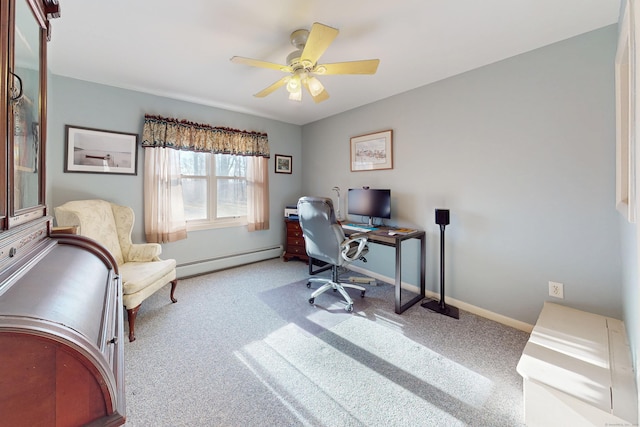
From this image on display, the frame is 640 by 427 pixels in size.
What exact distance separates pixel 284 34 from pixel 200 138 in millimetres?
1996

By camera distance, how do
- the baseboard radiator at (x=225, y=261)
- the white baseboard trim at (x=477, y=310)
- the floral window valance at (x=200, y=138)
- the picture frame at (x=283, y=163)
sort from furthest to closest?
the picture frame at (x=283, y=163) → the baseboard radiator at (x=225, y=261) → the floral window valance at (x=200, y=138) → the white baseboard trim at (x=477, y=310)

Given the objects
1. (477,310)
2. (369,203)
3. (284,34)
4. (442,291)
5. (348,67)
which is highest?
(284,34)

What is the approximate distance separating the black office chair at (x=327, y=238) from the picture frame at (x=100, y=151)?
210 centimetres

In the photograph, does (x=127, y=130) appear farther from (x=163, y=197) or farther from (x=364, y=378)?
(x=364, y=378)

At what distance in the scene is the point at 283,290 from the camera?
3.04 metres

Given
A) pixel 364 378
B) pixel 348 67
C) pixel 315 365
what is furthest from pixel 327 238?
pixel 348 67

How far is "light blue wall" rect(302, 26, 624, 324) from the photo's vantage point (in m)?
1.85

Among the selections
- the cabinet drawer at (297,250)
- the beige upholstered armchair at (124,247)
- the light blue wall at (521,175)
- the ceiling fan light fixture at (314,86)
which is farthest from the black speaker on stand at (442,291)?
the beige upholstered armchair at (124,247)

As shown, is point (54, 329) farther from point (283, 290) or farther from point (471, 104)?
point (471, 104)

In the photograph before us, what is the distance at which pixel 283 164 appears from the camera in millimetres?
4348

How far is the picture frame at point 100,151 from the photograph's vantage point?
8.74 feet

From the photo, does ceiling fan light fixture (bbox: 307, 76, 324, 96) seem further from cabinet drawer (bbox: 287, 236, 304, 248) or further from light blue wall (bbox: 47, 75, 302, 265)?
cabinet drawer (bbox: 287, 236, 304, 248)

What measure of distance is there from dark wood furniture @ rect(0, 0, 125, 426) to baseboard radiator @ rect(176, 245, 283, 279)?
2305 mm

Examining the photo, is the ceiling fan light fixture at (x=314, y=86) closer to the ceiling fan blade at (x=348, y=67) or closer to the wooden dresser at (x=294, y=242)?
the ceiling fan blade at (x=348, y=67)
